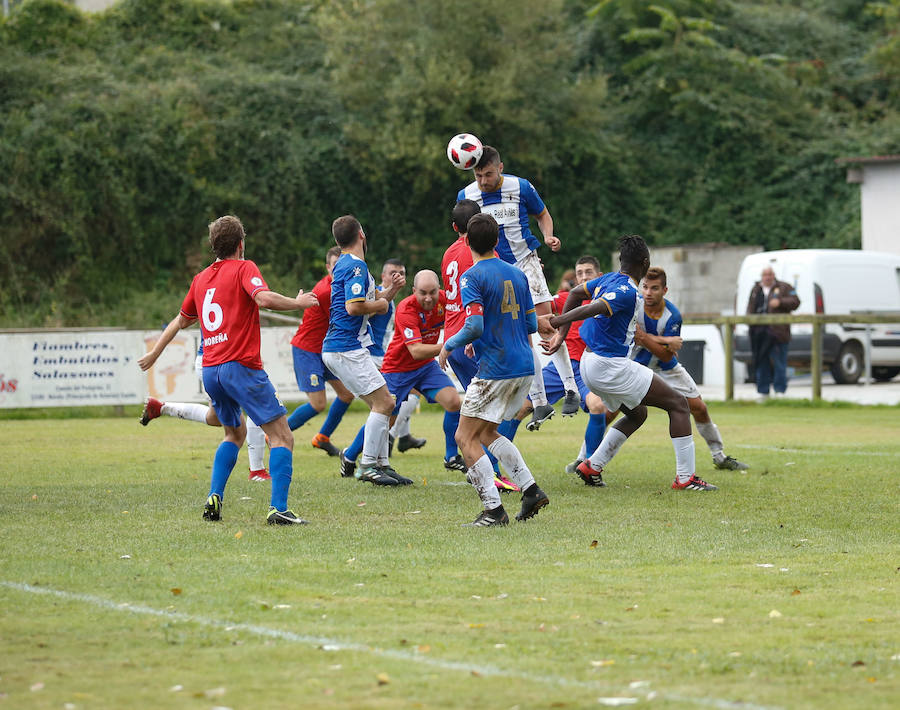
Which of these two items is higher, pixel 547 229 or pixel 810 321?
pixel 547 229

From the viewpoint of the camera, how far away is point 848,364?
2466 cm

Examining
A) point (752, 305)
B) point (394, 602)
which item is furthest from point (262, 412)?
point (752, 305)

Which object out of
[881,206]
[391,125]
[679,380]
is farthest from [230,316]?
[881,206]

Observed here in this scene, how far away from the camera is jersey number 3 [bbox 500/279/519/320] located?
29.3 feet

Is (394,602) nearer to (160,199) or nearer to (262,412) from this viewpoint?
(262,412)

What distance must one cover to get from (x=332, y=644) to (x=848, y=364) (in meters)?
20.5

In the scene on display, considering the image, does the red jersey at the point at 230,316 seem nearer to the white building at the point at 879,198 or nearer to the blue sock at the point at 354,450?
the blue sock at the point at 354,450

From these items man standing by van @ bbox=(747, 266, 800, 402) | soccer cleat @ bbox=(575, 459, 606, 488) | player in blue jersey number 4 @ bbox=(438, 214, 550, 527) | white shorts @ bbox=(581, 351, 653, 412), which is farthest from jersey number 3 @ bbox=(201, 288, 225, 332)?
man standing by van @ bbox=(747, 266, 800, 402)

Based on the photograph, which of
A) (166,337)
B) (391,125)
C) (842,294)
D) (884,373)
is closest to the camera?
(166,337)

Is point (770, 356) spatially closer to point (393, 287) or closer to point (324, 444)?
point (324, 444)

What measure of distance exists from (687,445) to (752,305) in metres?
12.9

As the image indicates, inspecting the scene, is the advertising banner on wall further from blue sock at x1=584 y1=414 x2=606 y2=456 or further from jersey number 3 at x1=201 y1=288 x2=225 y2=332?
jersey number 3 at x1=201 y1=288 x2=225 y2=332

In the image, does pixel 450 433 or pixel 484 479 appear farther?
pixel 450 433

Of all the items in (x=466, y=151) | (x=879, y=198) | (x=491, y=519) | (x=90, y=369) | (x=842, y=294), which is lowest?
(x=491, y=519)
